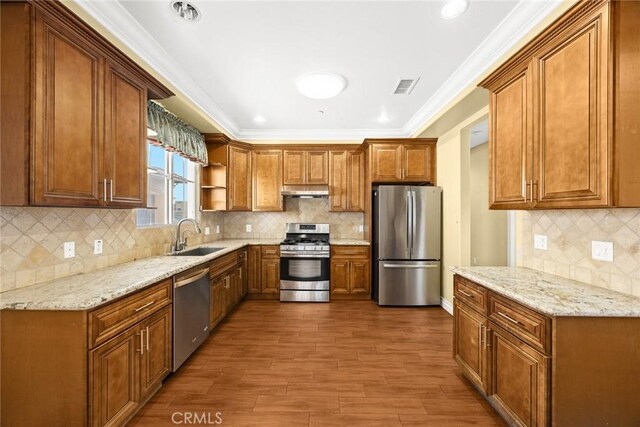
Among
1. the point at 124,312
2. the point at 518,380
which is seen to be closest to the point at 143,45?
the point at 124,312

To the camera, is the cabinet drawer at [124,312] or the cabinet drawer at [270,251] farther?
the cabinet drawer at [270,251]

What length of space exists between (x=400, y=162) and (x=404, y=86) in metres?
1.39

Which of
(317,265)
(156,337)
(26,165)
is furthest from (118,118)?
(317,265)

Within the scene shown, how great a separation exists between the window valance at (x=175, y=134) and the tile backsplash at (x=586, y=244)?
11.8ft

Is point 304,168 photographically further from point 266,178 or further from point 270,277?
point 270,277

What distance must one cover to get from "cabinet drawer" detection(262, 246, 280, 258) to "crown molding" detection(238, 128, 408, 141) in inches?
75.1

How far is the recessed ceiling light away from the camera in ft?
6.00

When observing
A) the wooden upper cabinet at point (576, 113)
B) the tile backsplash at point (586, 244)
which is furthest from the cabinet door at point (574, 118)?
the tile backsplash at point (586, 244)

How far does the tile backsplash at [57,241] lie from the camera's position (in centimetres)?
156

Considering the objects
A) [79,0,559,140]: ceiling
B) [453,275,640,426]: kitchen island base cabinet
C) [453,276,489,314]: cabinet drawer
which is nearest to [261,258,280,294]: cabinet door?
[79,0,559,140]: ceiling

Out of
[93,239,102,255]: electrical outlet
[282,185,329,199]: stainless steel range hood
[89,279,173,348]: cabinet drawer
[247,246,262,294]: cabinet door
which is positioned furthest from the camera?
[282,185,329,199]: stainless steel range hood

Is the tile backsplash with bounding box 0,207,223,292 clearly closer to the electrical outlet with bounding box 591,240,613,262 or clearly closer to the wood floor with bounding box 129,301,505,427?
the wood floor with bounding box 129,301,505,427

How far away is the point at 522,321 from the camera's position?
1.55 meters

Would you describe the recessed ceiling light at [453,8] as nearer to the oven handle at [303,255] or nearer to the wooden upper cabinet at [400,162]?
the wooden upper cabinet at [400,162]
